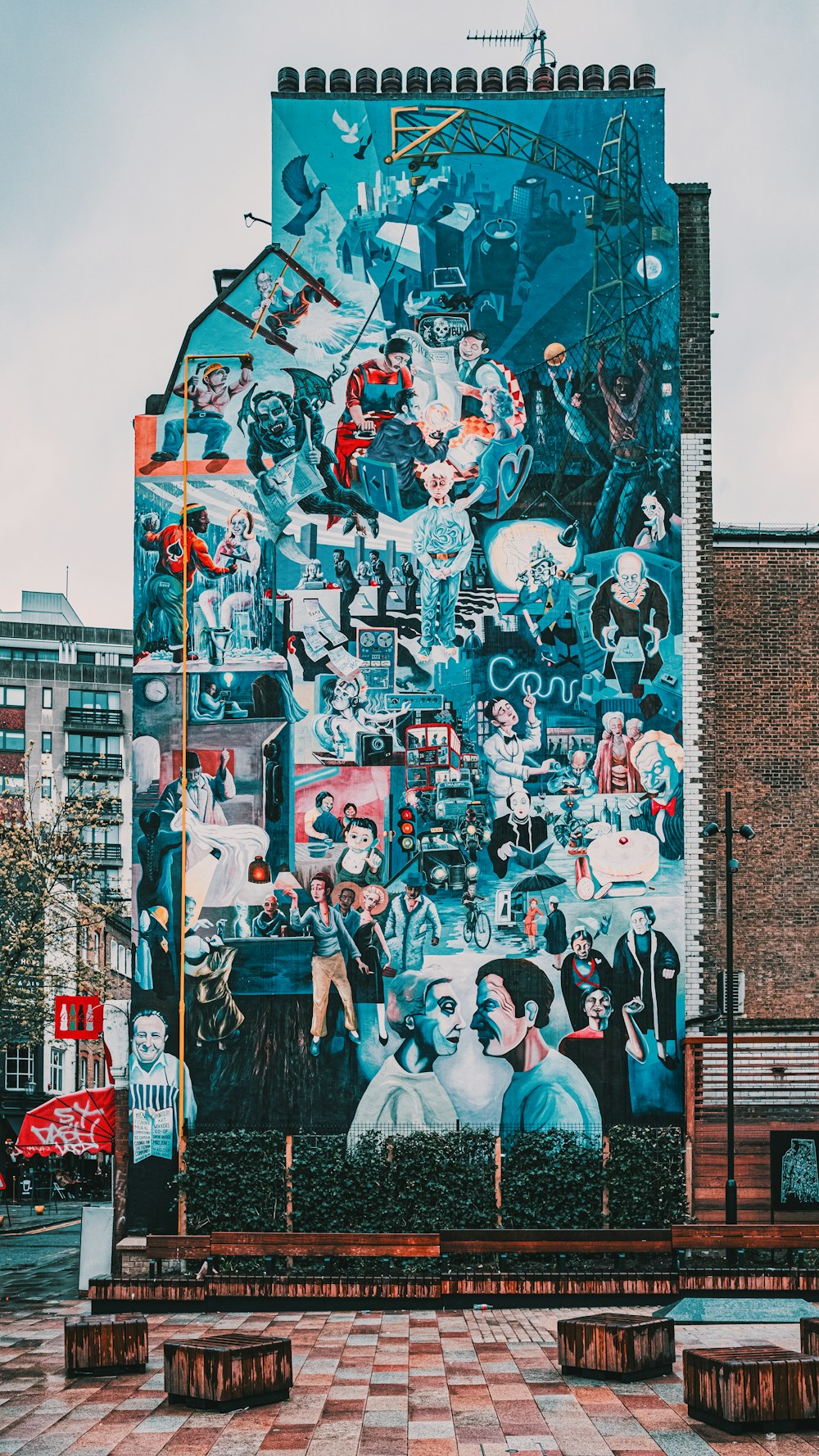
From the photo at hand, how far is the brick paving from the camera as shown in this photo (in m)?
16.0

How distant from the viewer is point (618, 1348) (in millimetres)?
18500

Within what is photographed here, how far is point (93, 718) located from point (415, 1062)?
6823 centimetres

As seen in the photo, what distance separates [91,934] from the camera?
7388cm

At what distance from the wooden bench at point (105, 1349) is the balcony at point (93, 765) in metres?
74.5

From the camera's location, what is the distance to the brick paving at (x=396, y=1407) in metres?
16.0

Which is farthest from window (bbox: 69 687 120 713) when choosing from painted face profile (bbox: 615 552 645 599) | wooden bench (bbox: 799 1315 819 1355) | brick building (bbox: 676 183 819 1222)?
wooden bench (bbox: 799 1315 819 1355)

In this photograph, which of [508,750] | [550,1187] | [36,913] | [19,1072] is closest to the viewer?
[550,1187]

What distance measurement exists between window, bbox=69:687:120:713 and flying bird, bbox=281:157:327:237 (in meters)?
65.6

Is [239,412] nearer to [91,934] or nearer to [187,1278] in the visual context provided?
[187,1278]

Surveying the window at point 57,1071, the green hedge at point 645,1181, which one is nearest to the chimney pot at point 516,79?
the green hedge at point 645,1181

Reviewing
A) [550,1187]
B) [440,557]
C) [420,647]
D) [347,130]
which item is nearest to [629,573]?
[440,557]

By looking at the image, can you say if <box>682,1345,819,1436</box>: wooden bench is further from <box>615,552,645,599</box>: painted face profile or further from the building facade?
the building facade

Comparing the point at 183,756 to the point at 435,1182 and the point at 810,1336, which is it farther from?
the point at 810,1336

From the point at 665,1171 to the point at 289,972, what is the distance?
8.06 m
